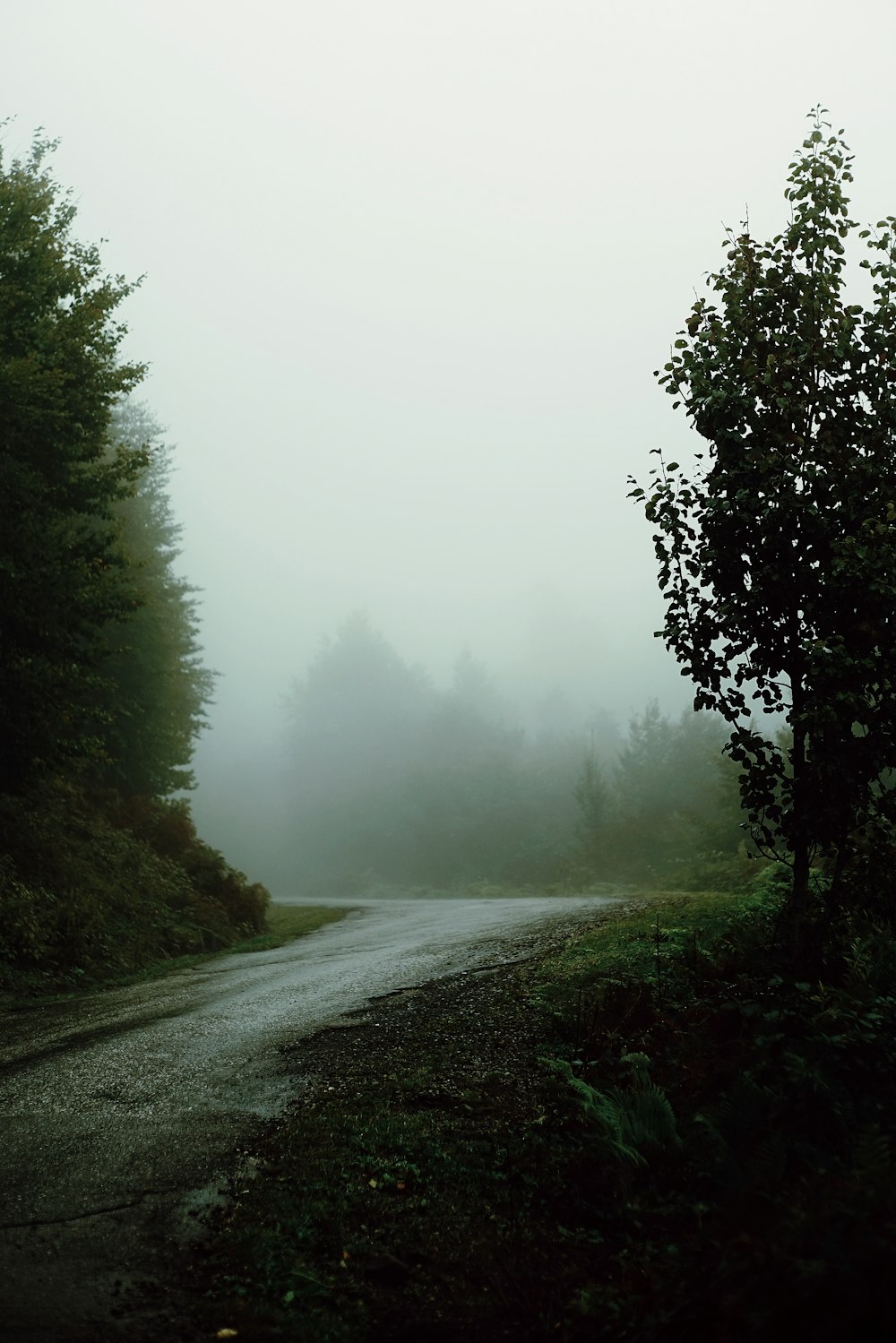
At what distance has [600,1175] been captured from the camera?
4.73 meters

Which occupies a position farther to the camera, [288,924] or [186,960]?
[288,924]

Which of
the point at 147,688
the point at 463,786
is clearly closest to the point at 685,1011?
the point at 147,688

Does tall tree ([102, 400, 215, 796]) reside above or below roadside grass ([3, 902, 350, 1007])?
above

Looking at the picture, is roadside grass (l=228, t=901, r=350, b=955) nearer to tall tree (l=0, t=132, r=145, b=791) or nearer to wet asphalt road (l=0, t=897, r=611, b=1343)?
tall tree (l=0, t=132, r=145, b=791)

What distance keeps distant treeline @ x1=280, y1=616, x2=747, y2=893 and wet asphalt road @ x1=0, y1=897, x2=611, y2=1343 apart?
22.9 m

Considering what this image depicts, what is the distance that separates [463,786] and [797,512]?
53.2 meters

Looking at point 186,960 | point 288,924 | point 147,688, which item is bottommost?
point 288,924

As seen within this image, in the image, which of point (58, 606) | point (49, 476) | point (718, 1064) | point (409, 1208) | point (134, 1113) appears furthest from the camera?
point (49, 476)

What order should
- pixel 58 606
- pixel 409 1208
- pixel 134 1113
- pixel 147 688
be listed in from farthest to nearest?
pixel 147 688 → pixel 58 606 → pixel 134 1113 → pixel 409 1208

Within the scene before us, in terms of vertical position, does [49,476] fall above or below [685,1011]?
above

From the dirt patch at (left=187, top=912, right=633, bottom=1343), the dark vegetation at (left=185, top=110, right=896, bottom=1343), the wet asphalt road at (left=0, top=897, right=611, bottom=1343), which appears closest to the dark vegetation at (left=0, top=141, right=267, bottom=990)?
the wet asphalt road at (left=0, top=897, right=611, bottom=1343)

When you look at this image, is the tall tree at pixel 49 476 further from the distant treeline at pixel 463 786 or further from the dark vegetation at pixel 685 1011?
the distant treeline at pixel 463 786

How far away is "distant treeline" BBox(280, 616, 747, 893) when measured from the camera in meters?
45.3

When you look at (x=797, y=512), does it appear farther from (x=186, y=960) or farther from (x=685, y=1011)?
(x=186, y=960)
